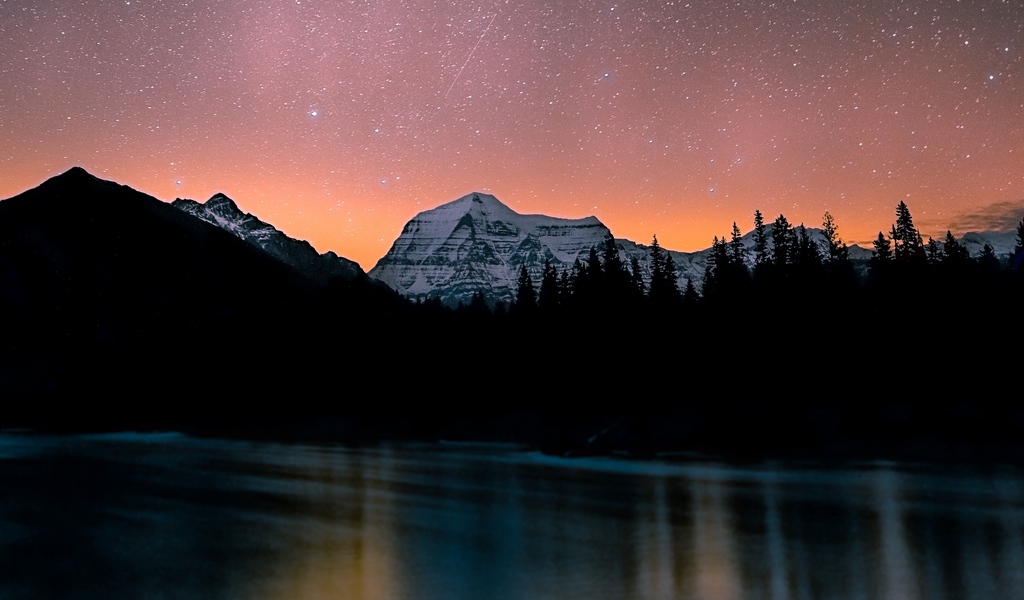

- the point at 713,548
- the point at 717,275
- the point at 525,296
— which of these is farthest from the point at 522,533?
the point at 525,296

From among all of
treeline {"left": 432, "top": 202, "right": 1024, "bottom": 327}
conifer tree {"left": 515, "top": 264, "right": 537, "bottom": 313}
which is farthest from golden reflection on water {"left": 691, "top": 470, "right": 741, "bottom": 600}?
conifer tree {"left": 515, "top": 264, "right": 537, "bottom": 313}

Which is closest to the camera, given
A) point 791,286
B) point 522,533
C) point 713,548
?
point 713,548

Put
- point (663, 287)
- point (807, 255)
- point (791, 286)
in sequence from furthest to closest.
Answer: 1. point (663, 287)
2. point (807, 255)
3. point (791, 286)

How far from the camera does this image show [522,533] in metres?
22.7

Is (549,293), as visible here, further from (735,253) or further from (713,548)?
(713,548)

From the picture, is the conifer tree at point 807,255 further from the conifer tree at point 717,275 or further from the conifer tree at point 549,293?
the conifer tree at point 549,293

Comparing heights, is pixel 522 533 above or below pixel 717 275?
below

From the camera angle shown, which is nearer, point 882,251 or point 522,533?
point 522,533

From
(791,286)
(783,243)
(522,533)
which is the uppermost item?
(783,243)

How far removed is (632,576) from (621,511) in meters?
10.2

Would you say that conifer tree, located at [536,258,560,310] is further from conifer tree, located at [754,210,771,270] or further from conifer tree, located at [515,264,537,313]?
conifer tree, located at [754,210,771,270]

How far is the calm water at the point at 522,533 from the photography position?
16000 millimetres

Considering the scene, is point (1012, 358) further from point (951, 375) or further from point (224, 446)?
point (224, 446)

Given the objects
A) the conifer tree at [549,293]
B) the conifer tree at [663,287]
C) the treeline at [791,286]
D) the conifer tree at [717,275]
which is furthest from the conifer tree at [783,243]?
the conifer tree at [549,293]
